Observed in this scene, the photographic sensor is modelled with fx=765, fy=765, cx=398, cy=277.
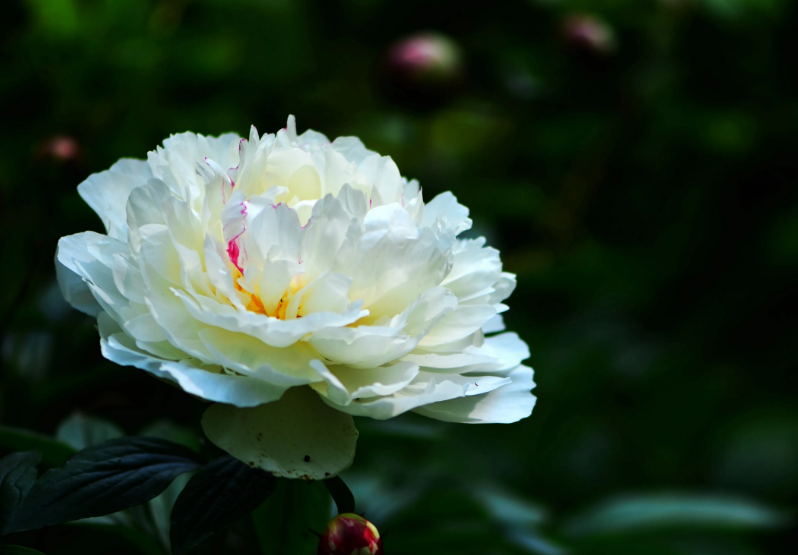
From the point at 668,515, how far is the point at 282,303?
2.33 ft

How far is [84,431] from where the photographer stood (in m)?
0.62

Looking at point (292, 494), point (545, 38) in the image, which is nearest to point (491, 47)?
point (545, 38)

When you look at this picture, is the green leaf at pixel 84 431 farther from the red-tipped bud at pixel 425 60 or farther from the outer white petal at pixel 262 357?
the red-tipped bud at pixel 425 60

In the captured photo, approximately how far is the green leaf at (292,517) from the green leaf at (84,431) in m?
0.14

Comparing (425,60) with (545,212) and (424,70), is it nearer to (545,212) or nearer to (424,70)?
(424,70)

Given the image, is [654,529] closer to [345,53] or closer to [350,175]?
[350,175]

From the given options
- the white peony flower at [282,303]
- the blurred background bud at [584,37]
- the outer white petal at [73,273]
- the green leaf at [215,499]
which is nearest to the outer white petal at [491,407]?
the white peony flower at [282,303]

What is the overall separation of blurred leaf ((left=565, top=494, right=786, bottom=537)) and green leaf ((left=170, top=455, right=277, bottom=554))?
0.60 m

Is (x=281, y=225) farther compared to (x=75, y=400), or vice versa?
(x=75, y=400)

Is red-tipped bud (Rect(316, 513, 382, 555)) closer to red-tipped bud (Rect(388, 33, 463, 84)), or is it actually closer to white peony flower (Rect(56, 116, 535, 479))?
white peony flower (Rect(56, 116, 535, 479))

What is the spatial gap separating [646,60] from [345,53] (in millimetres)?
600

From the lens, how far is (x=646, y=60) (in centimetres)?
152

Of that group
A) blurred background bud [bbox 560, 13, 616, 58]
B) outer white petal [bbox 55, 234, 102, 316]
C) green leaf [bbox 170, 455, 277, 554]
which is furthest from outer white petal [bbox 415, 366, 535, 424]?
blurred background bud [bbox 560, 13, 616, 58]

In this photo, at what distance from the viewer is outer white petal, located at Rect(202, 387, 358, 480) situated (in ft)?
1.41
